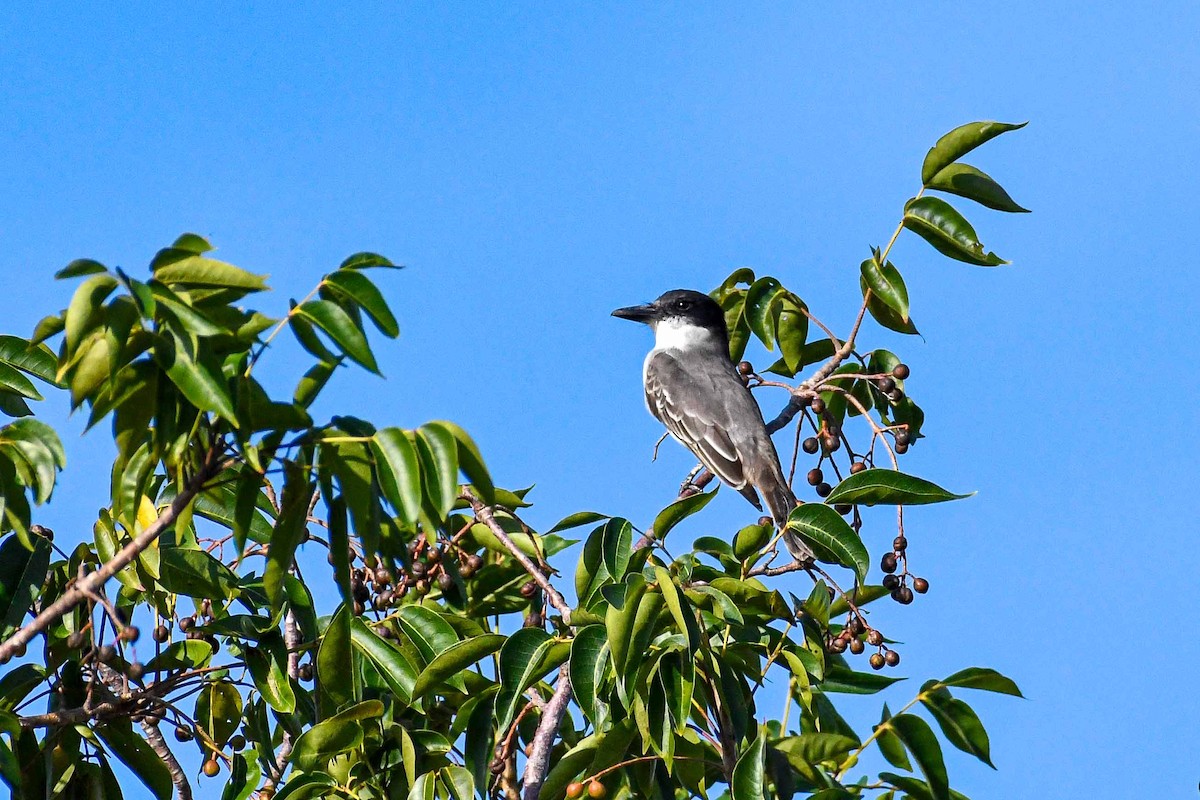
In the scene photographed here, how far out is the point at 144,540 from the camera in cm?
278

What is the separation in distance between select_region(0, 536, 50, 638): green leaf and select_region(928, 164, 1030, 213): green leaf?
3.49 m

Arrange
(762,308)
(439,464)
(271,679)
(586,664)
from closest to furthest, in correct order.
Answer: (439,464)
(586,664)
(271,679)
(762,308)

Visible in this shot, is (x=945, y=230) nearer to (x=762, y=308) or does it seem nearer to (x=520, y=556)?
(x=762, y=308)

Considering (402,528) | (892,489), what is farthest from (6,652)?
(892,489)

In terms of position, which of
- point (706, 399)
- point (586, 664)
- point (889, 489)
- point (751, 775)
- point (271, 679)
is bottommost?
point (751, 775)

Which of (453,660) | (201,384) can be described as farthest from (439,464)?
(453,660)

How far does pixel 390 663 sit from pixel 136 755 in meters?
0.86

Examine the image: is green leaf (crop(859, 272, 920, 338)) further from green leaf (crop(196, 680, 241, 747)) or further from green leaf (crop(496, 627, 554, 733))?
green leaf (crop(196, 680, 241, 747))

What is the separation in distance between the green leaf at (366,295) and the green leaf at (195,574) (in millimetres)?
1360

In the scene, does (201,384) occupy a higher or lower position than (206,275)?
lower

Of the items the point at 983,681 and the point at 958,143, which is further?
the point at 958,143

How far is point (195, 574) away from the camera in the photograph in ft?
13.1

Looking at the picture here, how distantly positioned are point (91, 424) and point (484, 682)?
1.62 m

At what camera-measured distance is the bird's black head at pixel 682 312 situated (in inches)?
406
